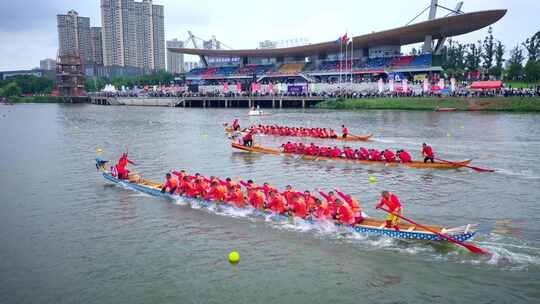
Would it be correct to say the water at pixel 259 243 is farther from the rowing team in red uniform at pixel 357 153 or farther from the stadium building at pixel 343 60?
the stadium building at pixel 343 60

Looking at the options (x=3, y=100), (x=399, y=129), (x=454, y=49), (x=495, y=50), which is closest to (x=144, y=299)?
(x=399, y=129)

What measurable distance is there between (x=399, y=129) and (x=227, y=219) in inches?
967

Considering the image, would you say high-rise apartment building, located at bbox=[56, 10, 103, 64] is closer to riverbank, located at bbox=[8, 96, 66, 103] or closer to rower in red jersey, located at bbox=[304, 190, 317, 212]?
riverbank, located at bbox=[8, 96, 66, 103]

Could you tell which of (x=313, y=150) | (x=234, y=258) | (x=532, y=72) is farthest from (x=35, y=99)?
(x=234, y=258)

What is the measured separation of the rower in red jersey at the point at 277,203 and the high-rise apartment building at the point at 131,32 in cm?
17299

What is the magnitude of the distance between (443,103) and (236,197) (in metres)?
41.1

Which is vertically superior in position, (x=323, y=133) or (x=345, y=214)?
(x=323, y=133)

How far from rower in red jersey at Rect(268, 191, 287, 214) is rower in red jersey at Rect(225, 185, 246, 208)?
118cm

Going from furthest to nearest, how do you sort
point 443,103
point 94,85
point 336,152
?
point 94,85, point 443,103, point 336,152

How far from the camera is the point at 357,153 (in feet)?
72.9

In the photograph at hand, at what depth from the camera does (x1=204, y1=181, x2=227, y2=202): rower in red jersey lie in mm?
15211

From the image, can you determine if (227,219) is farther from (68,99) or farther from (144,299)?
(68,99)

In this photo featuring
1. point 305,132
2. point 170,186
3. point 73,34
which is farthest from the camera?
point 73,34

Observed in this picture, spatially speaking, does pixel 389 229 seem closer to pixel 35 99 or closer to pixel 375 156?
pixel 375 156
